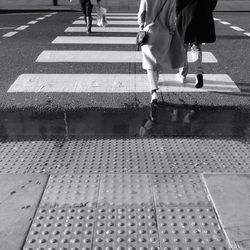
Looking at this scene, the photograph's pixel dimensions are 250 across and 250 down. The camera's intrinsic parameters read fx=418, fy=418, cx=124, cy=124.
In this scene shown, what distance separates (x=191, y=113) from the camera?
5336mm

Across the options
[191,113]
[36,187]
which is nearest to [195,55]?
[191,113]

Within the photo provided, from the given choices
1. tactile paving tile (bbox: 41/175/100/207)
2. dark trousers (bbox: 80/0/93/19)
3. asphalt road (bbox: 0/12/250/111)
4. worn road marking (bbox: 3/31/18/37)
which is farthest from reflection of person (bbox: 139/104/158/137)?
worn road marking (bbox: 3/31/18/37)

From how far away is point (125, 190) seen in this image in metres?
3.41

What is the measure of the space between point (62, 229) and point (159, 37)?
311 centimetres

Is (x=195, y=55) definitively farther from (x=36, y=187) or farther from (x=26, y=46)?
(x=26, y=46)

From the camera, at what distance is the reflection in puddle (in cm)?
471

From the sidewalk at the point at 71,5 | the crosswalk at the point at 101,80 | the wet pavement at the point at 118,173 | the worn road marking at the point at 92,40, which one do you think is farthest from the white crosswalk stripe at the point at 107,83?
the sidewalk at the point at 71,5

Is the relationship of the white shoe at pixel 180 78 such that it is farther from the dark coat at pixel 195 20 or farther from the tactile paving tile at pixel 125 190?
the tactile paving tile at pixel 125 190

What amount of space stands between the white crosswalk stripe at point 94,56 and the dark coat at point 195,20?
2.01 meters

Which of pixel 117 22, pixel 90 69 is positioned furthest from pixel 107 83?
pixel 117 22

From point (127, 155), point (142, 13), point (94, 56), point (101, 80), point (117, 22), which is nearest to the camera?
point (127, 155)

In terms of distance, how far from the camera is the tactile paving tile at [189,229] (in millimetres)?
A: 2797

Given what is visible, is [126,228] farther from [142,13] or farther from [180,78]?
[180,78]

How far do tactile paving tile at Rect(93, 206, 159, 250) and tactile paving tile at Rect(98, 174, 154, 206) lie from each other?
9 cm
